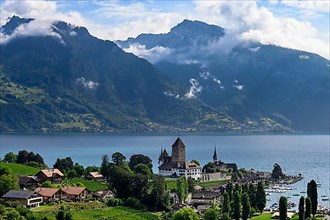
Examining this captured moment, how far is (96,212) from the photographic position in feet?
223

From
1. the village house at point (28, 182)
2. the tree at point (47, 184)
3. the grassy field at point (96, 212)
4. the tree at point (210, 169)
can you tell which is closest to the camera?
the grassy field at point (96, 212)

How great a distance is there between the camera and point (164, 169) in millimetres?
119062

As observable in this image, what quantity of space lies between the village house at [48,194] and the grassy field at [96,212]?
335 centimetres

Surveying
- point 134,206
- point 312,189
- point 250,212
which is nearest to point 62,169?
point 134,206

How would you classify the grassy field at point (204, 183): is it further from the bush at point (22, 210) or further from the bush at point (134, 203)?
the bush at point (22, 210)

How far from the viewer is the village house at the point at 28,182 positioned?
78.8 metres

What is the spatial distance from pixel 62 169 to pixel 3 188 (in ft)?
107

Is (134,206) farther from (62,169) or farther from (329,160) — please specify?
(329,160)

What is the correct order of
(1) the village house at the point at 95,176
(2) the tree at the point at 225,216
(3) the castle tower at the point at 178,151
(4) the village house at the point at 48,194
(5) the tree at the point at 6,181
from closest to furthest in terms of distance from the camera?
(2) the tree at the point at 225,216 → (4) the village house at the point at 48,194 → (5) the tree at the point at 6,181 → (1) the village house at the point at 95,176 → (3) the castle tower at the point at 178,151

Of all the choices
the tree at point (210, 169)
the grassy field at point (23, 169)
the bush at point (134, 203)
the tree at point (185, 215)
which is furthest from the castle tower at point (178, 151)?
the tree at point (185, 215)

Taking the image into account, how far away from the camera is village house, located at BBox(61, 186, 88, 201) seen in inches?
2886

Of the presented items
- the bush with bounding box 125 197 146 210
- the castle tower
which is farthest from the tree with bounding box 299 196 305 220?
the castle tower

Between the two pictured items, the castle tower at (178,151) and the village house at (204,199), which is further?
the castle tower at (178,151)

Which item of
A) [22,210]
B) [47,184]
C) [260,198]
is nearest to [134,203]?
[47,184]
